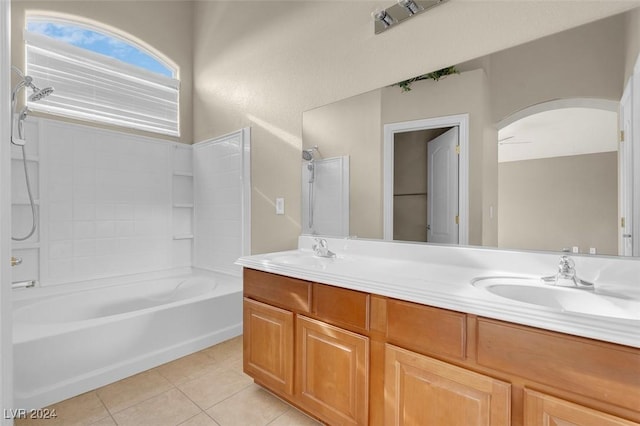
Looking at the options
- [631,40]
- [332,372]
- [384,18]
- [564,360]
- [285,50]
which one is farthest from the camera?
[285,50]

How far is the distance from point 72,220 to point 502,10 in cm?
338

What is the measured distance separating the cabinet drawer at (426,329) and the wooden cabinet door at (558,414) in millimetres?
206

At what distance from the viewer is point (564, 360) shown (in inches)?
32.9

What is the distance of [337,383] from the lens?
4.51 feet

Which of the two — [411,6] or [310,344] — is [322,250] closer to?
[310,344]

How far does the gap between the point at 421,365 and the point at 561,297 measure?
0.56 meters

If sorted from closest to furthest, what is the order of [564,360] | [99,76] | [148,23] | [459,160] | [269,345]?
[564,360] → [459,160] → [269,345] → [99,76] → [148,23]

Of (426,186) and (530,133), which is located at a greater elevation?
(530,133)

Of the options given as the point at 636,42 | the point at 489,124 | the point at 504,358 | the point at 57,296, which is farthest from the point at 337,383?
the point at 57,296

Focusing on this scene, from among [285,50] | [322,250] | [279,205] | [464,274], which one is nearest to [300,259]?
[322,250]

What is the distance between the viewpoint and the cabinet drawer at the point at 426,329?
103 cm

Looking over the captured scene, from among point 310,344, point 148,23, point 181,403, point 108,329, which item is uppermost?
point 148,23

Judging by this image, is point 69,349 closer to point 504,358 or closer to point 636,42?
point 504,358

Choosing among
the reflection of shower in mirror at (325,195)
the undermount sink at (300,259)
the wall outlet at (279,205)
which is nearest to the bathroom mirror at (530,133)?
the reflection of shower in mirror at (325,195)
